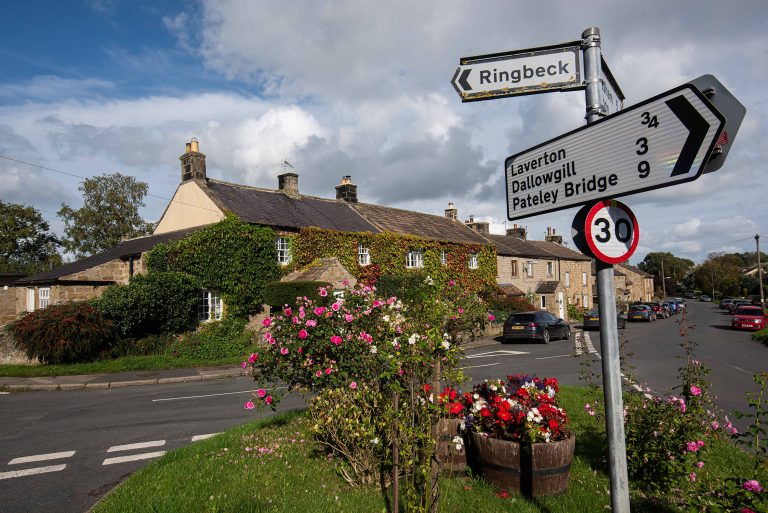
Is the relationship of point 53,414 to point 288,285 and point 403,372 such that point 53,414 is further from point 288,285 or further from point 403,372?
point 288,285

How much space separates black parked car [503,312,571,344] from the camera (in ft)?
76.9

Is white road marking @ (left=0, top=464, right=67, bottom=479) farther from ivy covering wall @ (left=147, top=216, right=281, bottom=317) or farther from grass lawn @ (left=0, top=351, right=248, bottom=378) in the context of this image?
ivy covering wall @ (left=147, top=216, right=281, bottom=317)

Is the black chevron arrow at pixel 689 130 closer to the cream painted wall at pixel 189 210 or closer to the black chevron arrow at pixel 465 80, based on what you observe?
the black chevron arrow at pixel 465 80

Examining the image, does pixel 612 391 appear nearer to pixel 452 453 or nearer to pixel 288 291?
→ pixel 452 453

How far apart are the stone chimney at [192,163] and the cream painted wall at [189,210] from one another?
433 millimetres

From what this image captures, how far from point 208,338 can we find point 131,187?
33.8 metres

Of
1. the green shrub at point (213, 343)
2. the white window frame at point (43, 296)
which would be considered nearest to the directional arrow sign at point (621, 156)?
the green shrub at point (213, 343)

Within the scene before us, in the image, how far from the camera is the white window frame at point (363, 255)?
2644cm

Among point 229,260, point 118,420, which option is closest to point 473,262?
point 229,260

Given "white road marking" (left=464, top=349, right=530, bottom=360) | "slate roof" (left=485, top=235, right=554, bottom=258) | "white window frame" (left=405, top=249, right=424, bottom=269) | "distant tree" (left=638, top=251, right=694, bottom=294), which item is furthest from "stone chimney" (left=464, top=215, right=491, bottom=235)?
"distant tree" (left=638, top=251, right=694, bottom=294)

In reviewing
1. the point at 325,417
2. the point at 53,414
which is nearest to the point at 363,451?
the point at 325,417

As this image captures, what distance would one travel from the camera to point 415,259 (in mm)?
29672

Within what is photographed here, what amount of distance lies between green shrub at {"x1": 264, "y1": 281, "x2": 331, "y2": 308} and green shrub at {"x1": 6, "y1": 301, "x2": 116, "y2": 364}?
6436 mm

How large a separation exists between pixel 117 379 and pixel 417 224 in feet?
72.4
